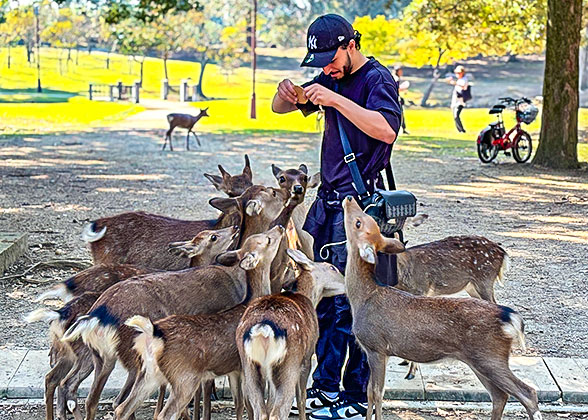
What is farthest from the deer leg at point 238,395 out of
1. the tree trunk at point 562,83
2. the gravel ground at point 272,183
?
the tree trunk at point 562,83

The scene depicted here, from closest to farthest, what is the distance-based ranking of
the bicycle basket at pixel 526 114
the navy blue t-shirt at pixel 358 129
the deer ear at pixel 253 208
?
1. the navy blue t-shirt at pixel 358 129
2. the deer ear at pixel 253 208
3. the bicycle basket at pixel 526 114

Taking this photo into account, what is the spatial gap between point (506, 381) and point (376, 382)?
66 centimetres

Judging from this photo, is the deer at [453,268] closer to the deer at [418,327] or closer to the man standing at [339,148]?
A: the man standing at [339,148]

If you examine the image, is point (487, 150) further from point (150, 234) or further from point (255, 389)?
point (255, 389)

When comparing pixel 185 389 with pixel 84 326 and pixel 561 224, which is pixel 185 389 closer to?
pixel 84 326

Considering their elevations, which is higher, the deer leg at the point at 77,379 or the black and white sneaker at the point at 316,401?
the deer leg at the point at 77,379

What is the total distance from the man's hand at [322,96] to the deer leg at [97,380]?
168 centimetres

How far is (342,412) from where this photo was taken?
5184 millimetres

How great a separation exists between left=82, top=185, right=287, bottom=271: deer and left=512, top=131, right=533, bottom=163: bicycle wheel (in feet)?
37.5

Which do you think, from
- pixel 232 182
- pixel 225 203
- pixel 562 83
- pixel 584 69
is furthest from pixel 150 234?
pixel 584 69

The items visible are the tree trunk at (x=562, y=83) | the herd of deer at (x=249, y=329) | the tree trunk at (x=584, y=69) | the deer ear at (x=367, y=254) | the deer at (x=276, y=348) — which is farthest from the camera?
the tree trunk at (x=584, y=69)

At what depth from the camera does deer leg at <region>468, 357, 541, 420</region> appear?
4.69 metres

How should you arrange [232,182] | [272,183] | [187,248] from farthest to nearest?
[272,183], [232,182], [187,248]

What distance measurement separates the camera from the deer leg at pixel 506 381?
469 centimetres
